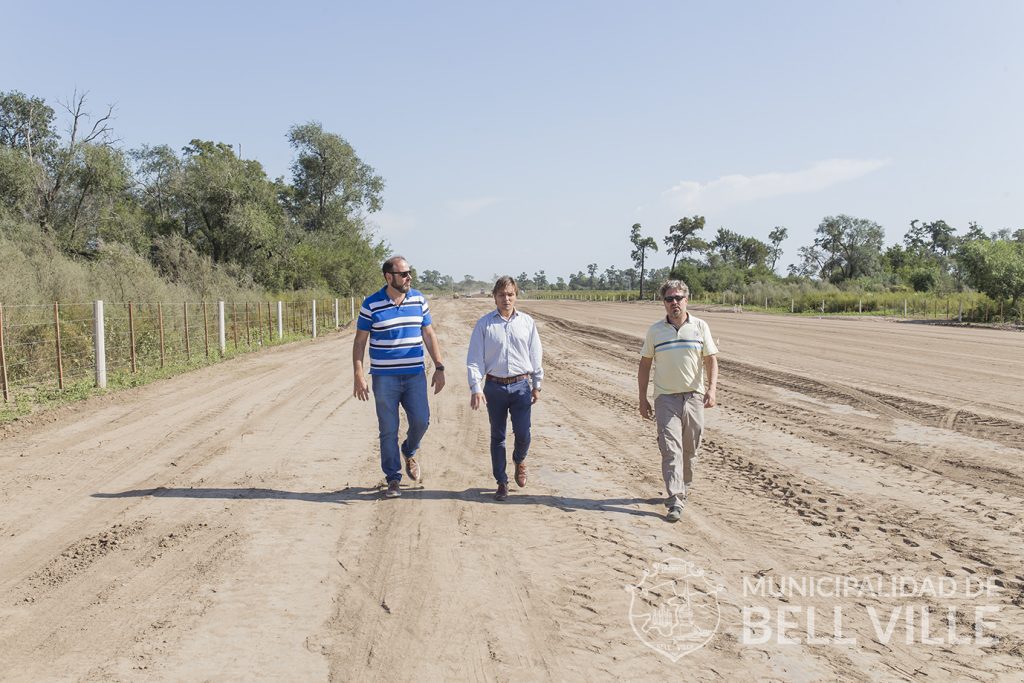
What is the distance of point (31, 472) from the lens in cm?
686

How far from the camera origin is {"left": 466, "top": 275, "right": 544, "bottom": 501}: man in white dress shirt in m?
5.54

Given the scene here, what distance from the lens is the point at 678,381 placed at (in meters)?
5.35

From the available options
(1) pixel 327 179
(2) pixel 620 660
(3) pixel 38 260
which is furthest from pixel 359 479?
(1) pixel 327 179

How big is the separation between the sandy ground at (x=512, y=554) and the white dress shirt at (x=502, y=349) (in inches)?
43.8

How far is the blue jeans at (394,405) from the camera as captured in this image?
572 centimetres

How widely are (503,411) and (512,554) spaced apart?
1350mm

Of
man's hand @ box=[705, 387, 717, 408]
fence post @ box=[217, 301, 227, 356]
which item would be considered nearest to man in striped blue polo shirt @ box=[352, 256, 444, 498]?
man's hand @ box=[705, 387, 717, 408]

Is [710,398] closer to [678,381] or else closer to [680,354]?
[678,381]

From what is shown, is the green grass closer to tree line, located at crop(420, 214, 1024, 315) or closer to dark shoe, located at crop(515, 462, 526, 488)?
dark shoe, located at crop(515, 462, 526, 488)

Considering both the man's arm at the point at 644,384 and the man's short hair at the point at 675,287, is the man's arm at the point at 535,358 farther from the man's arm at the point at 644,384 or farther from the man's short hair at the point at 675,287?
the man's short hair at the point at 675,287

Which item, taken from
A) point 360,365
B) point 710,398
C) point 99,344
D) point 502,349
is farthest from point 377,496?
point 99,344

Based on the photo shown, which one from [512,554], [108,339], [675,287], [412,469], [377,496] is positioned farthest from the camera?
[108,339]

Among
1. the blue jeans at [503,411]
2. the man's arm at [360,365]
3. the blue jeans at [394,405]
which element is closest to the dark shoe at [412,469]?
the blue jeans at [394,405]

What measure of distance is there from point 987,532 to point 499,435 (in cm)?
368
